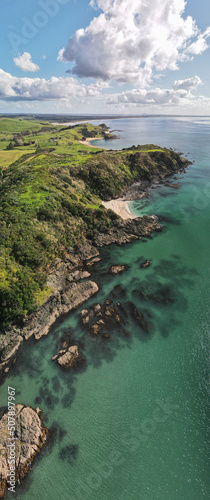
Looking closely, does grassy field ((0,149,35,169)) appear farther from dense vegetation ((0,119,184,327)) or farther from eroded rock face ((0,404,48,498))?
eroded rock face ((0,404,48,498))

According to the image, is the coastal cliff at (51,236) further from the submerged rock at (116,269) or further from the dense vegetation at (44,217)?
the submerged rock at (116,269)

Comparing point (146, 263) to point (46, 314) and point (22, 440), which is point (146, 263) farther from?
point (22, 440)

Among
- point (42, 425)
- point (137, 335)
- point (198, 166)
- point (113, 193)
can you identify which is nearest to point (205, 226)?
point (113, 193)

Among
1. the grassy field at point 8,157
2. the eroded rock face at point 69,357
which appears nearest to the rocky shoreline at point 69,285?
the eroded rock face at point 69,357

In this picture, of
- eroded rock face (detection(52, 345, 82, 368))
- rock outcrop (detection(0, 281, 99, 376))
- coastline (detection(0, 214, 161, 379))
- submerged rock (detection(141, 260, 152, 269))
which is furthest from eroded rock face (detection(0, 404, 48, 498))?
submerged rock (detection(141, 260, 152, 269))

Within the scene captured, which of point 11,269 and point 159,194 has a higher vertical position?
point 159,194

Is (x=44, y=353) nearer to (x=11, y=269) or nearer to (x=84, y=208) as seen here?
(x=11, y=269)

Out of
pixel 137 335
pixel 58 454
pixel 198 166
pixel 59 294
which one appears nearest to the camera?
pixel 58 454

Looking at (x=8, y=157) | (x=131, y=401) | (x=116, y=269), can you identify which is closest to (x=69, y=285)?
(x=116, y=269)
